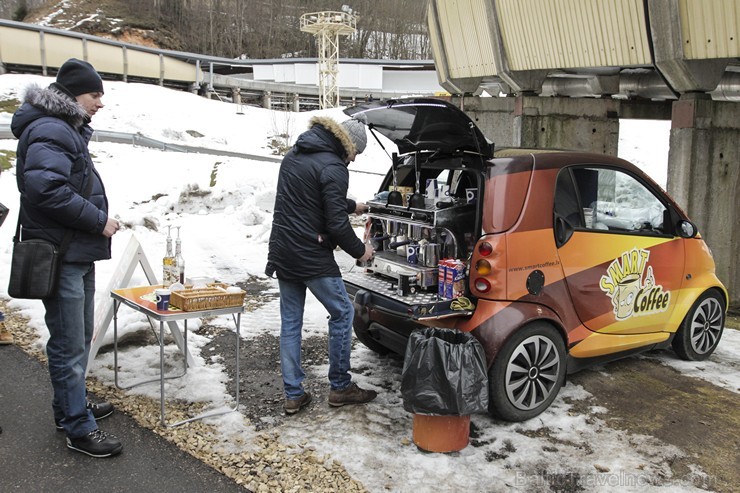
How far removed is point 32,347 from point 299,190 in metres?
3.17

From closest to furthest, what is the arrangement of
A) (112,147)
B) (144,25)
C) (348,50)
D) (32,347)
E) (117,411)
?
(117,411) < (32,347) < (112,147) < (144,25) < (348,50)

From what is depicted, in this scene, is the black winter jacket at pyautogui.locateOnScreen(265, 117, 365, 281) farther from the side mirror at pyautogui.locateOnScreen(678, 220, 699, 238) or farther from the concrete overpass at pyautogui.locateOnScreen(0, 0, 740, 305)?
the concrete overpass at pyautogui.locateOnScreen(0, 0, 740, 305)

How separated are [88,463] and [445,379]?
7.21 ft

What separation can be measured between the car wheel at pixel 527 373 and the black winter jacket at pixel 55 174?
2724 millimetres

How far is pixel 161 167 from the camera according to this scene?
15.1m

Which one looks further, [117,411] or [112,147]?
[112,147]

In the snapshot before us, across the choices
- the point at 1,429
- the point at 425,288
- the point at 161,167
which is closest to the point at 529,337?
the point at 425,288

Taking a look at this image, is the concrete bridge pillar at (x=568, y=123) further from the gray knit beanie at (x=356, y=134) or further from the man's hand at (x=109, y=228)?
the man's hand at (x=109, y=228)

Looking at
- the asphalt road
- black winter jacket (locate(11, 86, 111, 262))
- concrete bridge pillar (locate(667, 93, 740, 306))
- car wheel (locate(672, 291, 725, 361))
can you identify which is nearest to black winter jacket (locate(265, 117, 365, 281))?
black winter jacket (locate(11, 86, 111, 262))

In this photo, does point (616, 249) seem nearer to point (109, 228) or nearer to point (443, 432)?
point (443, 432)

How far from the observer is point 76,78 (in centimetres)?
368

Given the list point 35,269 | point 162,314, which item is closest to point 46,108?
point 35,269

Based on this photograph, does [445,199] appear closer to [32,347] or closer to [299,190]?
[299,190]

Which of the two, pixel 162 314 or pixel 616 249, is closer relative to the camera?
pixel 162 314
